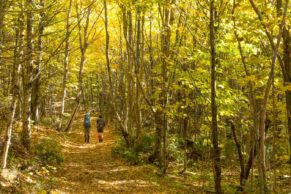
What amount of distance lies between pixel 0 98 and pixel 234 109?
754 cm

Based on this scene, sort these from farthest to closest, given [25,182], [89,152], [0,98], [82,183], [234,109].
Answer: [89,152] < [0,98] < [82,183] < [234,109] < [25,182]

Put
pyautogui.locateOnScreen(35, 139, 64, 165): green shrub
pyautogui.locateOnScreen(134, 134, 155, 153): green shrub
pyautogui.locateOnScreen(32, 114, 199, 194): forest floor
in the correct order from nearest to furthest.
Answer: pyautogui.locateOnScreen(32, 114, 199, 194): forest floor, pyautogui.locateOnScreen(35, 139, 64, 165): green shrub, pyautogui.locateOnScreen(134, 134, 155, 153): green shrub

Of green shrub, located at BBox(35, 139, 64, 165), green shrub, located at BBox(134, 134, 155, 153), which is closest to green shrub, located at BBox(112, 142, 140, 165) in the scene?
green shrub, located at BBox(134, 134, 155, 153)

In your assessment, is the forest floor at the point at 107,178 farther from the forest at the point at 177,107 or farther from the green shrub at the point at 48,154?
the green shrub at the point at 48,154

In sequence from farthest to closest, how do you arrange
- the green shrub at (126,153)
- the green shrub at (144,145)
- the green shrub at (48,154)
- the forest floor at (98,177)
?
the green shrub at (144,145) → the green shrub at (126,153) → the green shrub at (48,154) → the forest floor at (98,177)

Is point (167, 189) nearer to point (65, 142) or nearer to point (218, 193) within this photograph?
point (218, 193)

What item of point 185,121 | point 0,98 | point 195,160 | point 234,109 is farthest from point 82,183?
point 185,121

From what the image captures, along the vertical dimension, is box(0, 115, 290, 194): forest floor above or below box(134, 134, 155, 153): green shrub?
below

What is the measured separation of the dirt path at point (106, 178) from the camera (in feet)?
31.6

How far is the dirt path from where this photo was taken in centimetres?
964

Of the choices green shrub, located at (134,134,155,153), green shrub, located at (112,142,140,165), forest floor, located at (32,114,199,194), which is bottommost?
forest floor, located at (32,114,199,194)

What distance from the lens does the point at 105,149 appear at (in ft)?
52.5

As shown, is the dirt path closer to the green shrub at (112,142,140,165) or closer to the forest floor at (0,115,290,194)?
the forest floor at (0,115,290,194)

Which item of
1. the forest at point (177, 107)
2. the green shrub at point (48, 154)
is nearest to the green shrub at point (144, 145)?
the forest at point (177, 107)
